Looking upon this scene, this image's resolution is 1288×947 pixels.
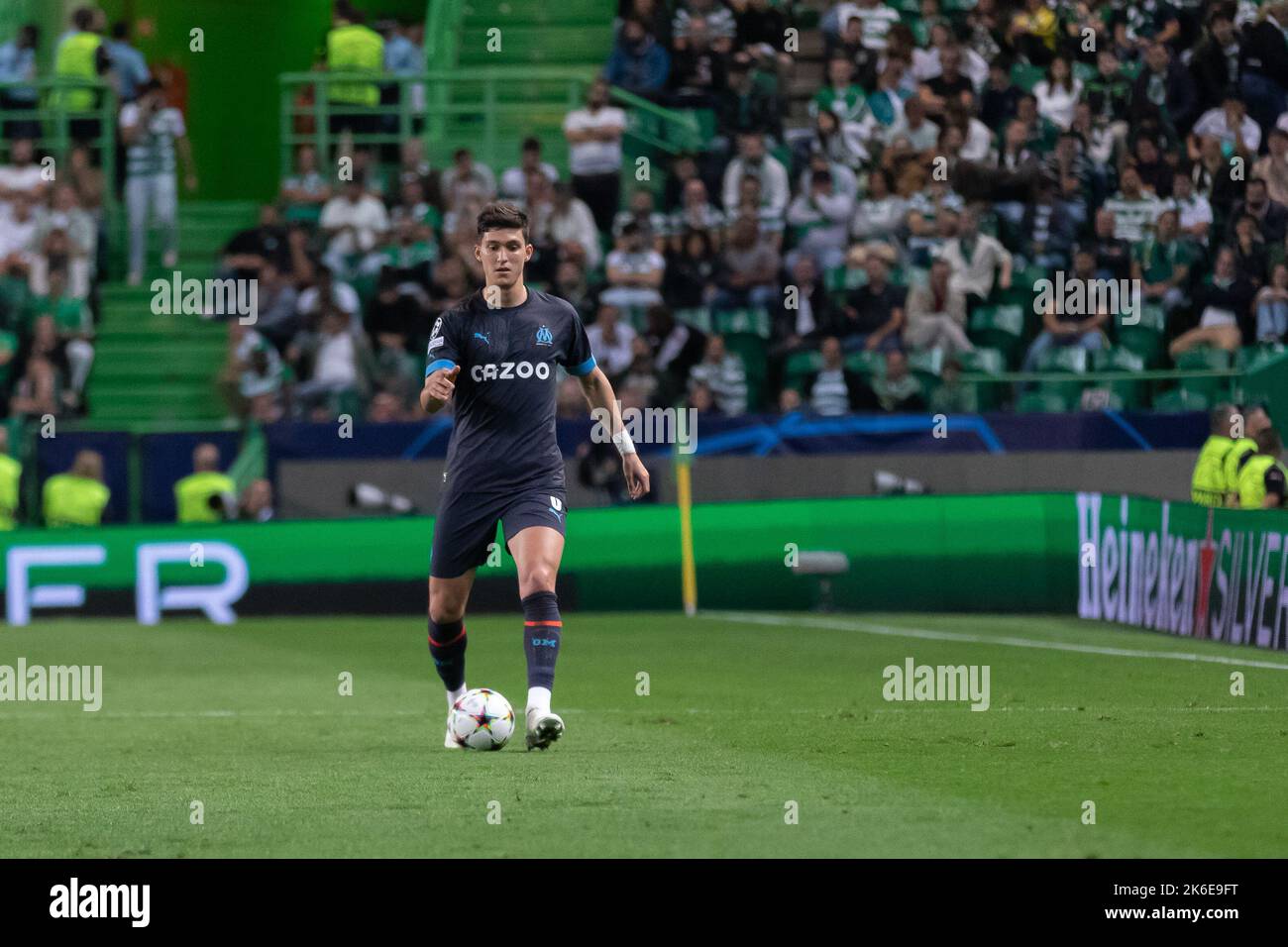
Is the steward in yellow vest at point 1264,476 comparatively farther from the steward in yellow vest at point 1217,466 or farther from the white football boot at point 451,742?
the white football boot at point 451,742

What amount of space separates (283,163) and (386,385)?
523 cm

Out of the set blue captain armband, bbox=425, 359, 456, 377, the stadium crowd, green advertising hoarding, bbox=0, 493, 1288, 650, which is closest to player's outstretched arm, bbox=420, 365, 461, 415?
blue captain armband, bbox=425, 359, 456, 377

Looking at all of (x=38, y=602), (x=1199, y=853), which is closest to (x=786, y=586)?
(x=38, y=602)

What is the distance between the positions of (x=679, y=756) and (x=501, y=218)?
256 cm

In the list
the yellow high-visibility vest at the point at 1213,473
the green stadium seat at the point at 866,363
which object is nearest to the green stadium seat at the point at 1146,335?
the green stadium seat at the point at 866,363

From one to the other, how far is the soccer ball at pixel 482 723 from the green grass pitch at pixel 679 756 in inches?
3.8

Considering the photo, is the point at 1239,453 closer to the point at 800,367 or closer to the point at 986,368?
the point at 986,368

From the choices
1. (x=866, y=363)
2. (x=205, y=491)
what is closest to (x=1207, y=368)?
(x=866, y=363)

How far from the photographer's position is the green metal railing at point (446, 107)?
26.0 m

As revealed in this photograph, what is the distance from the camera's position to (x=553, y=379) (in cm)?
1076

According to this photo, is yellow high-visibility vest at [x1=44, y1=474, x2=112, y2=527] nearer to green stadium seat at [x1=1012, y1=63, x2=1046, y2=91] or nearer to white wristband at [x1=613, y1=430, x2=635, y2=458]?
green stadium seat at [x1=1012, y1=63, x2=1046, y2=91]

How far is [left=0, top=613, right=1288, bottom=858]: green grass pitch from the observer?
316 inches

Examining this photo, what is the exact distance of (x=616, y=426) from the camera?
427 inches
